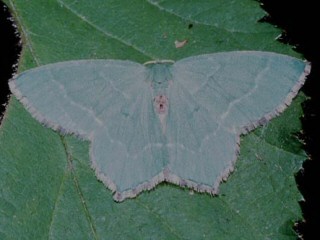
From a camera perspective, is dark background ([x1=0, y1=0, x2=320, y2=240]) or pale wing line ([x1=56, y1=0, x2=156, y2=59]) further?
pale wing line ([x1=56, y1=0, x2=156, y2=59])

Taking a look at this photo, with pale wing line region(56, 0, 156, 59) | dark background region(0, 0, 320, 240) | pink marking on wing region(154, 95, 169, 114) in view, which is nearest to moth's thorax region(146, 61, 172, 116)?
pink marking on wing region(154, 95, 169, 114)

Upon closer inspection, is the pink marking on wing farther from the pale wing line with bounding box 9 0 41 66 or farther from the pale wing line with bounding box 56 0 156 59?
the pale wing line with bounding box 9 0 41 66

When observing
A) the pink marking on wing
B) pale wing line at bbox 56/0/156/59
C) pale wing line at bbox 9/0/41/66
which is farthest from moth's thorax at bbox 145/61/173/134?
pale wing line at bbox 9/0/41/66

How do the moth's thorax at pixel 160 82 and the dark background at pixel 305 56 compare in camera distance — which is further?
the moth's thorax at pixel 160 82

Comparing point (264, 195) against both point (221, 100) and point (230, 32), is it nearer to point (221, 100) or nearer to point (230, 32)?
point (221, 100)

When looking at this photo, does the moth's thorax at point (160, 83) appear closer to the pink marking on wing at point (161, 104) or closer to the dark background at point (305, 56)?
the pink marking on wing at point (161, 104)

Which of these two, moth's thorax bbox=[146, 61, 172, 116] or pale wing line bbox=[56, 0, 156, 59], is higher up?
pale wing line bbox=[56, 0, 156, 59]

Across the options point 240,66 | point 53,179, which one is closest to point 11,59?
point 53,179

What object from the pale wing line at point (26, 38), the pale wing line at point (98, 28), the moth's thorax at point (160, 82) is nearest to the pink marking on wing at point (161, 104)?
the moth's thorax at point (160, 82)

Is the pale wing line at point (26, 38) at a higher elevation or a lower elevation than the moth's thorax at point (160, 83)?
higher
